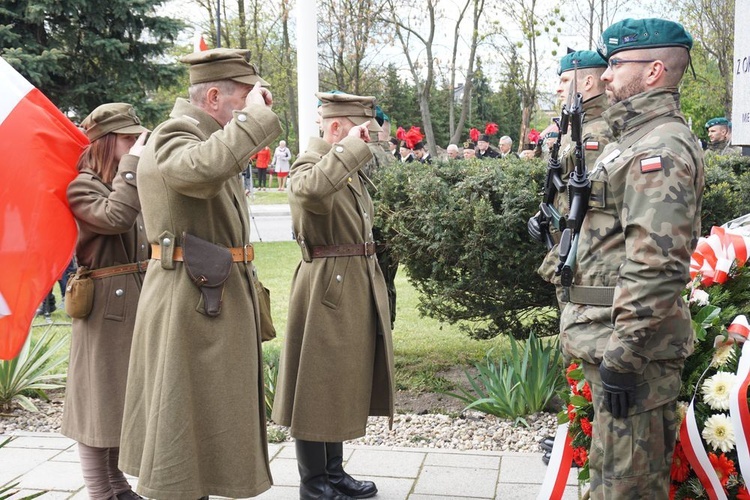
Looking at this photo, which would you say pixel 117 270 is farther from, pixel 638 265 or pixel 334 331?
pixel 638 265

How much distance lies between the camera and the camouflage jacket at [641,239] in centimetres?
273

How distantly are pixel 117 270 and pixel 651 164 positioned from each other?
2.78 meters

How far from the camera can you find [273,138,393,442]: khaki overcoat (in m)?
4.36

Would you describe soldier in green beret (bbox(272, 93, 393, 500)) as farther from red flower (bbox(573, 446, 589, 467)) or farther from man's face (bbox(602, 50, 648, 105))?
man's face (bbox(602, 50, 648, 105))

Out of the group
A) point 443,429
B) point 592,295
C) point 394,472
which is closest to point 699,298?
point 592,295

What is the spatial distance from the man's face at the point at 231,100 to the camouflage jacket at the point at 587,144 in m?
1.55

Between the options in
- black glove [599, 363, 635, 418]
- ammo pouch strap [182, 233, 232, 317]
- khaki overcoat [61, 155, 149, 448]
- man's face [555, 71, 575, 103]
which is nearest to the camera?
black glove [599, 363, 635, 418]

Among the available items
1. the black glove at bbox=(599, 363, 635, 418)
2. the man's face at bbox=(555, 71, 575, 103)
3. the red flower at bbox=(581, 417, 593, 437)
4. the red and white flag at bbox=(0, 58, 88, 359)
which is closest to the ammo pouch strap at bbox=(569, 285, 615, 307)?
the black glove at bbox=(599, 363, 635, 418)

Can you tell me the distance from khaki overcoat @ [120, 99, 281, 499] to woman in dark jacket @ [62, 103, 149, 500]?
2.41ft

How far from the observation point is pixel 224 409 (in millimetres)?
3410

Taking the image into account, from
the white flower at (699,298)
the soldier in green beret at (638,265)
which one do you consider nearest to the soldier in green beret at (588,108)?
the white flower at (699,298)

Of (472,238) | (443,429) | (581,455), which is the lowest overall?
(443,429)

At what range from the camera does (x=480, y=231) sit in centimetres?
572

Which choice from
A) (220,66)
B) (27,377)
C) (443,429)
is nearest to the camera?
(220,66)
